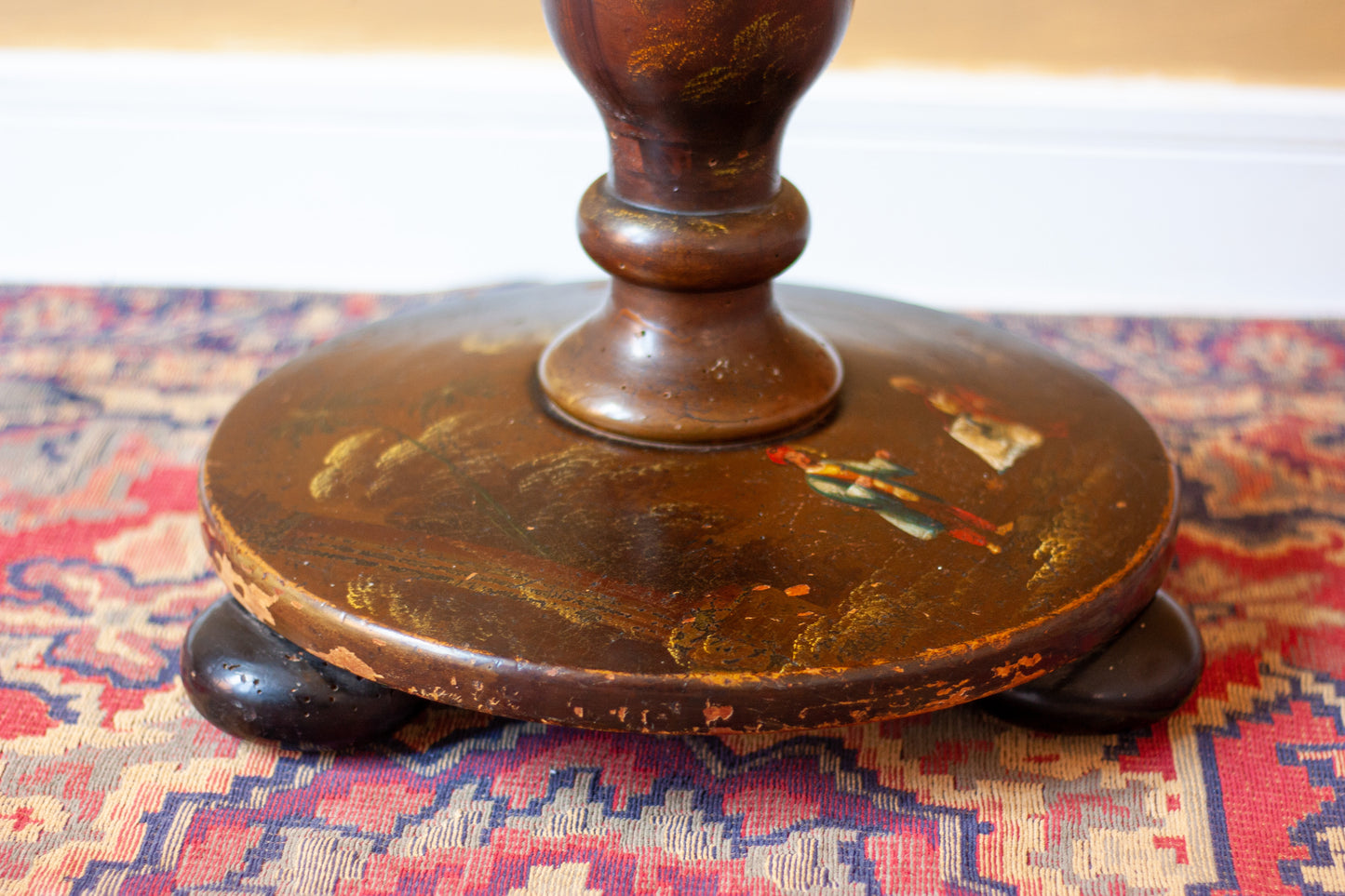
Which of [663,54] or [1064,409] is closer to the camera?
[663,54]

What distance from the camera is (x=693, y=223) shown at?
2.70 ft

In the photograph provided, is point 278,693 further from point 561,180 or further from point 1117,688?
point 561,180

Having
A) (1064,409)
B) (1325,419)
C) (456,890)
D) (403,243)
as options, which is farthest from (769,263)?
(403,243)

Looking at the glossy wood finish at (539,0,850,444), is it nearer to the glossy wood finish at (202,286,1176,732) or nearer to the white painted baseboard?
the glossy wood finish at (202,286,1176,732)

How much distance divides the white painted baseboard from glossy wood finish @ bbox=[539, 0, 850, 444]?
737mm

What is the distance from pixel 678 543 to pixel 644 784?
0.16m

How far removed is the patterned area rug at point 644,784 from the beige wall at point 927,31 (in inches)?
27.1

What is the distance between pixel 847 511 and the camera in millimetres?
798

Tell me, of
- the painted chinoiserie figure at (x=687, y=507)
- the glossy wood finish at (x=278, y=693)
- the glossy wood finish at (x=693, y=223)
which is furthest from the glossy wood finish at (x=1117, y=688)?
the glossy wood finish at (x=278, y=693)

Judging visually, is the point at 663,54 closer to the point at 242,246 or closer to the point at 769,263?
the point at 769,263

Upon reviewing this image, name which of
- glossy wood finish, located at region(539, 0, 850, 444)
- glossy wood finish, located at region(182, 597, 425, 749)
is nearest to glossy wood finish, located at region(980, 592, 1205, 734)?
glossy wood finish, located at region(539, 0, 850, 444)

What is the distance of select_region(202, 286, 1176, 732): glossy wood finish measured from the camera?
0.69 meters

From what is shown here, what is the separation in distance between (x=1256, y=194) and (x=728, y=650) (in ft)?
4.00

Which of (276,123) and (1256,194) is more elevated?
(276,123)
